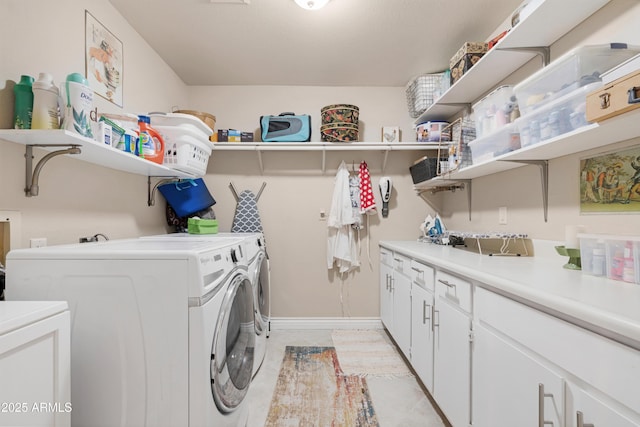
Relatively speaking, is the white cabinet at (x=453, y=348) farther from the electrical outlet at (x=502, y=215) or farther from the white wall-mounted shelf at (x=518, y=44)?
the white wall-mounted shelf at (x=518, y=44)

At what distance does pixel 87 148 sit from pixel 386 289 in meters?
2.42

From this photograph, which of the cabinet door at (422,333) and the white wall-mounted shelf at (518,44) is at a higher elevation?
the white wall-mounted shelf at (518,44)

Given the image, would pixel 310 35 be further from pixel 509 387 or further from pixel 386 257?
pixel 509 387

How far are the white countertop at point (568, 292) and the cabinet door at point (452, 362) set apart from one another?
24 centimetres

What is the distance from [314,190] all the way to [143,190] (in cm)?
151

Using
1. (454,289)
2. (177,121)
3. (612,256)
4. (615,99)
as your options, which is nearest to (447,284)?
(454,289)

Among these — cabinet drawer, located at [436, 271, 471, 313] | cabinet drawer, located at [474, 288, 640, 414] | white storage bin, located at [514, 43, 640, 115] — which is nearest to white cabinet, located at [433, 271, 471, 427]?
cabinet drawer, located at [436, 271, 471, 313]

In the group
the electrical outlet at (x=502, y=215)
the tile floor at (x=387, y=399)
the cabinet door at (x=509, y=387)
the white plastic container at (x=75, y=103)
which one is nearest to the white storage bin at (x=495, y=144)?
the electrical outlet at (x=502, y=215)

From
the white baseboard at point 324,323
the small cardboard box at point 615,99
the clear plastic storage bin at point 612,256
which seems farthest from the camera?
the white baseboard at point 324,323

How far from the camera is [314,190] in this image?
318cm

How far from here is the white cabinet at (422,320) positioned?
5.91 ft

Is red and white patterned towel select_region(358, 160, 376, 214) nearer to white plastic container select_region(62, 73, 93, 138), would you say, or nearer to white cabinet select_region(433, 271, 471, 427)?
white cabinet select_region(433, 271, 471, 427)

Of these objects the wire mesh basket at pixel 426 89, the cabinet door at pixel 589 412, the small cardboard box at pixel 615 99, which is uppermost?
the wire mesh basket at pixel 426 89

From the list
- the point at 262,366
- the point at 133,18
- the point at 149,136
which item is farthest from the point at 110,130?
the point at 262,366
